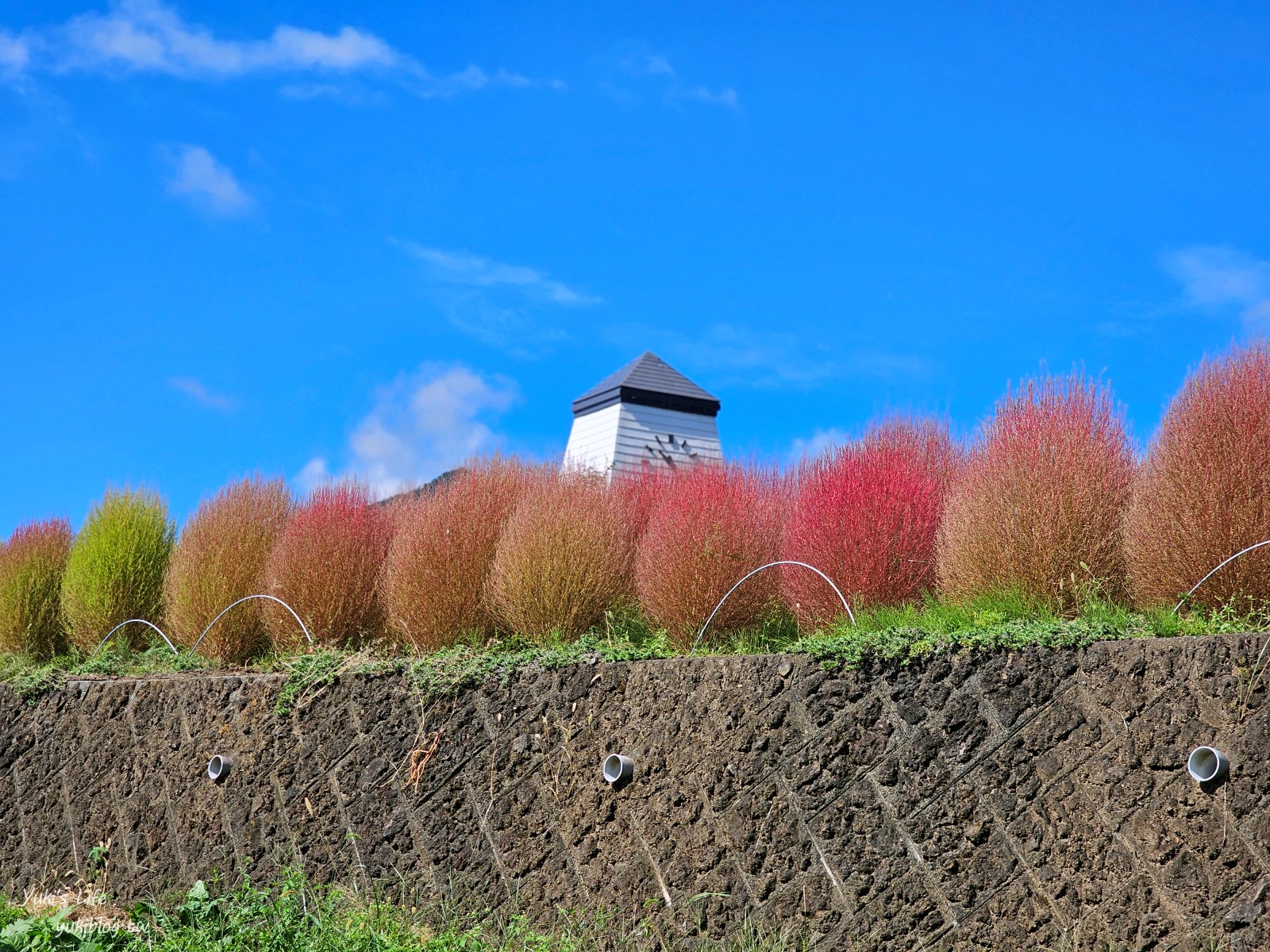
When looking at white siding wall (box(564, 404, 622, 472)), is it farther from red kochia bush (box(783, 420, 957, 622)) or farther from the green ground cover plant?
the green ground cover plant

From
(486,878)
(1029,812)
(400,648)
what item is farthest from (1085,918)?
(400,648)

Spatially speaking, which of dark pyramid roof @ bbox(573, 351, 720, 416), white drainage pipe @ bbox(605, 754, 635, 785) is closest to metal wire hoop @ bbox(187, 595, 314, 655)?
white drainage pipe @ bbox(605, 754, 635, 785)

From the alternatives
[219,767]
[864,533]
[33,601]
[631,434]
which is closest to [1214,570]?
[864,533]

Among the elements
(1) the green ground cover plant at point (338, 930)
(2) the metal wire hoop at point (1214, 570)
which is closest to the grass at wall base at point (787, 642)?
(2) the metal wire hoop at point (1214, 570)

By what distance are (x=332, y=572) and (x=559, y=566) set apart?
6.82ft

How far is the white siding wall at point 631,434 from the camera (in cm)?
1412

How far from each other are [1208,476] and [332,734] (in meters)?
4.88

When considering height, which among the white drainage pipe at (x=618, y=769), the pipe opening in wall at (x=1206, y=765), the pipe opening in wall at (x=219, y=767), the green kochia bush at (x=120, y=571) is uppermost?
the green kochia bush at (x=120, y=571)

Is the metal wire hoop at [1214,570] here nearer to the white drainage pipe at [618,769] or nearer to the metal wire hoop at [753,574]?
the metal wire hoop at [753,574]

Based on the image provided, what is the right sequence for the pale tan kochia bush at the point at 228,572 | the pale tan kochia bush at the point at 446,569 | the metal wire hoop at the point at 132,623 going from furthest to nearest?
the metal wire hoop at the point at 132,623 < the pale tan kochia bush at the point at 228,572 < the pale tan kochia bush at the point at 446,569

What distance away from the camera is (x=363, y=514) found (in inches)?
320

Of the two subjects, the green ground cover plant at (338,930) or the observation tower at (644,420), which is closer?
the green ground cover plant at (338,930)

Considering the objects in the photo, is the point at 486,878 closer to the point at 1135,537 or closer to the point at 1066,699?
the point at 1066,699

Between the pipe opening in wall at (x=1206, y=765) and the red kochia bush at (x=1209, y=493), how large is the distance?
1130mm
